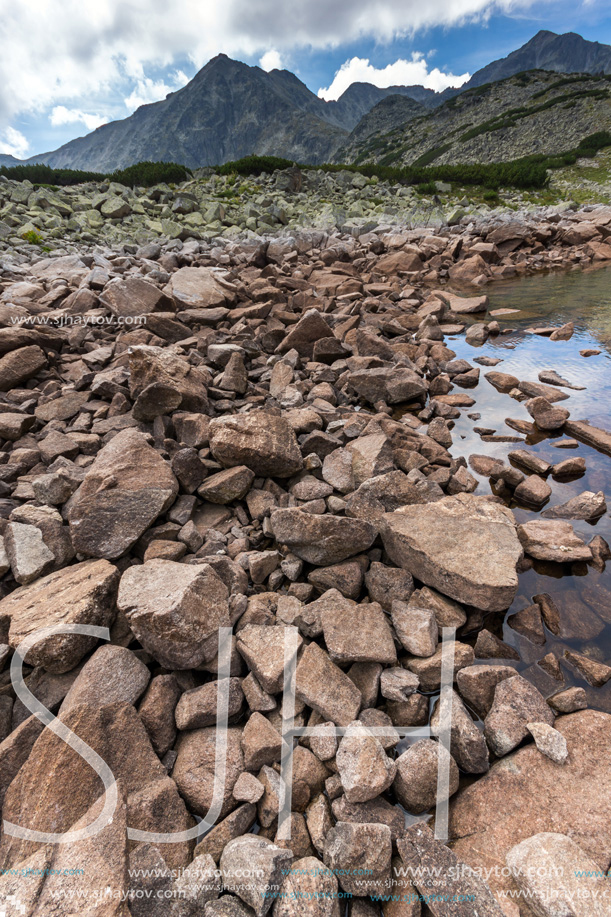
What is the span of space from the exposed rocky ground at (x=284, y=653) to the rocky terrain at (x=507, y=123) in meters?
51.4

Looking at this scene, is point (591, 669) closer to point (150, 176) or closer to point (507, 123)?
point (150, 176)

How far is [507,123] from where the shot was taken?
47844 mm

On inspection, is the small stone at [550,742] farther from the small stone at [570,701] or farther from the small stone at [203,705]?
the small stone at [203,705]

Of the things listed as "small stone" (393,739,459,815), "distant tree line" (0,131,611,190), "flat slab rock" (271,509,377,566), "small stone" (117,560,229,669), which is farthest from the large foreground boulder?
"distant tree line" (0,131,611,190)

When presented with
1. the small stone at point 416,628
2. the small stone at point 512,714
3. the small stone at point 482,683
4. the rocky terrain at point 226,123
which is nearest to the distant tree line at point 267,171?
the small stone at point 416,628

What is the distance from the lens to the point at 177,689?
202 cm

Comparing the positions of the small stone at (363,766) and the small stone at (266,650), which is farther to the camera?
the small stone at (266,650)

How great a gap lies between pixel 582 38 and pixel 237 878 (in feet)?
1010

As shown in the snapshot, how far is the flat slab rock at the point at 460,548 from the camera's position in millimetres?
2348

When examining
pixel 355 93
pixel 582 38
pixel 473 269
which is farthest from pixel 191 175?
pixel 582 38

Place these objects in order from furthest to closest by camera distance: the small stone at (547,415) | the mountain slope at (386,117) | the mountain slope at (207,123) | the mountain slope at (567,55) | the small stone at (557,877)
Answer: the mountain slope at (567,55) < the mountain slope at (207,123) < the mountain slope at (386,117) < the small stone at (547,415) < the small stone at (557,877)

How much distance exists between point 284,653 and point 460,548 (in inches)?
48.7

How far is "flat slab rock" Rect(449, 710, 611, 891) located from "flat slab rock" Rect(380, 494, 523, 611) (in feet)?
2.26

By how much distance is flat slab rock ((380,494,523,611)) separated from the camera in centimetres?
235
